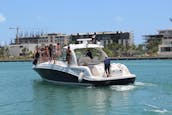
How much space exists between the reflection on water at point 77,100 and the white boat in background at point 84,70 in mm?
644

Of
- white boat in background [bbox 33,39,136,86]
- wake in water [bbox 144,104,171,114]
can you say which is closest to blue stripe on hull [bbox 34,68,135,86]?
white boat in background [bbox 33,39,136,86]

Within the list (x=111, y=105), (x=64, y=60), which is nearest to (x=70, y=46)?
(x=64, y=60)

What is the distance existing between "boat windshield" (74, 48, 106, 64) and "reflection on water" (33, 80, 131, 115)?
2.56 metres

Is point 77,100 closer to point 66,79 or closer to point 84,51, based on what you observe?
point 66,79

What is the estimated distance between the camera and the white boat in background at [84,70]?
2941 centimetres

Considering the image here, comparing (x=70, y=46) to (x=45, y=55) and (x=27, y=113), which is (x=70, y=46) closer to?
(x=45, y=55)

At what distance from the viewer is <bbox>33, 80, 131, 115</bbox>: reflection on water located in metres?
20.2

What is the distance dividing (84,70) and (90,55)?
3400mm

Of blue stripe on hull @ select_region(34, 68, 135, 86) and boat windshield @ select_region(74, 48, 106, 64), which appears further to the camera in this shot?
boat windshield @ select_region(74, 48, 106, 64)

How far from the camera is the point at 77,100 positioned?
23.7m

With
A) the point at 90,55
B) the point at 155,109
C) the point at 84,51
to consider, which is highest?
the point at 84,51

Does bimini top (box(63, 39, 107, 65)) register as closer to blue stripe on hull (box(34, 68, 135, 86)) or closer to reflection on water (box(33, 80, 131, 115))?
blue stripe on hull (box(34, 68, 135, 86))

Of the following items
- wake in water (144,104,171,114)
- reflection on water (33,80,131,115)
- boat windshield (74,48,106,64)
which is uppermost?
boat windshield (74,48,106,64)

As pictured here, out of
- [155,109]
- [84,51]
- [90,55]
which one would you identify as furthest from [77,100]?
[84,51]
